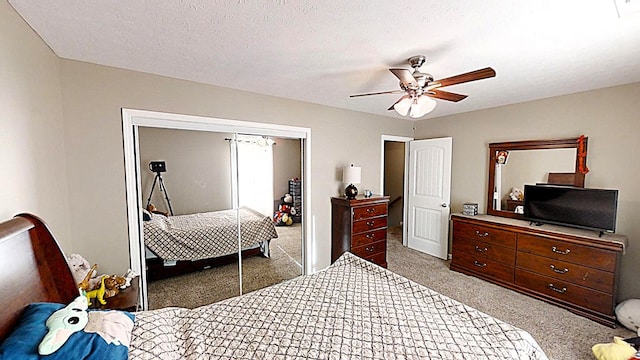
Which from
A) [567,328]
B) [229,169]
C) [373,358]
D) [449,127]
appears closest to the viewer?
[373,358]

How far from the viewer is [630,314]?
2.40 m

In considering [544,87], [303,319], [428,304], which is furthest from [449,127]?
[303,319]

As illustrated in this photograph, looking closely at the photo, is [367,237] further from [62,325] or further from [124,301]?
[62,325]

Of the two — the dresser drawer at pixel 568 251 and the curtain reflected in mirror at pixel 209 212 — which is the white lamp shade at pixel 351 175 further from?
the dresser drawer at pixel 568 251

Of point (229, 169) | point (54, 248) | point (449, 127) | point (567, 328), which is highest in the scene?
point (449, 127)

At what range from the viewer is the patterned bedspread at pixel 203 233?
2.55m

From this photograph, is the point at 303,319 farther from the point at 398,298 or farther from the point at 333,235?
the point at 333,235

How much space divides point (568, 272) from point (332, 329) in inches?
115

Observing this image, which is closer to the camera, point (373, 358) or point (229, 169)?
point (373, 358)

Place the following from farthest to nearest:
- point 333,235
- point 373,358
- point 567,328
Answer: point 333,235
point 567,328
point 373,358

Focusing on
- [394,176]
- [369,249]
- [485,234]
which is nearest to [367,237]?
[369,249]

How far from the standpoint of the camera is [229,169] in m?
2.88

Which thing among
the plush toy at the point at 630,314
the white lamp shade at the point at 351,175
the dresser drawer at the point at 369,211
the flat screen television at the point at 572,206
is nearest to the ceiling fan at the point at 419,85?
the white lamp shade at the point at 351,175

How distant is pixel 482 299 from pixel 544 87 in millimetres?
2458
